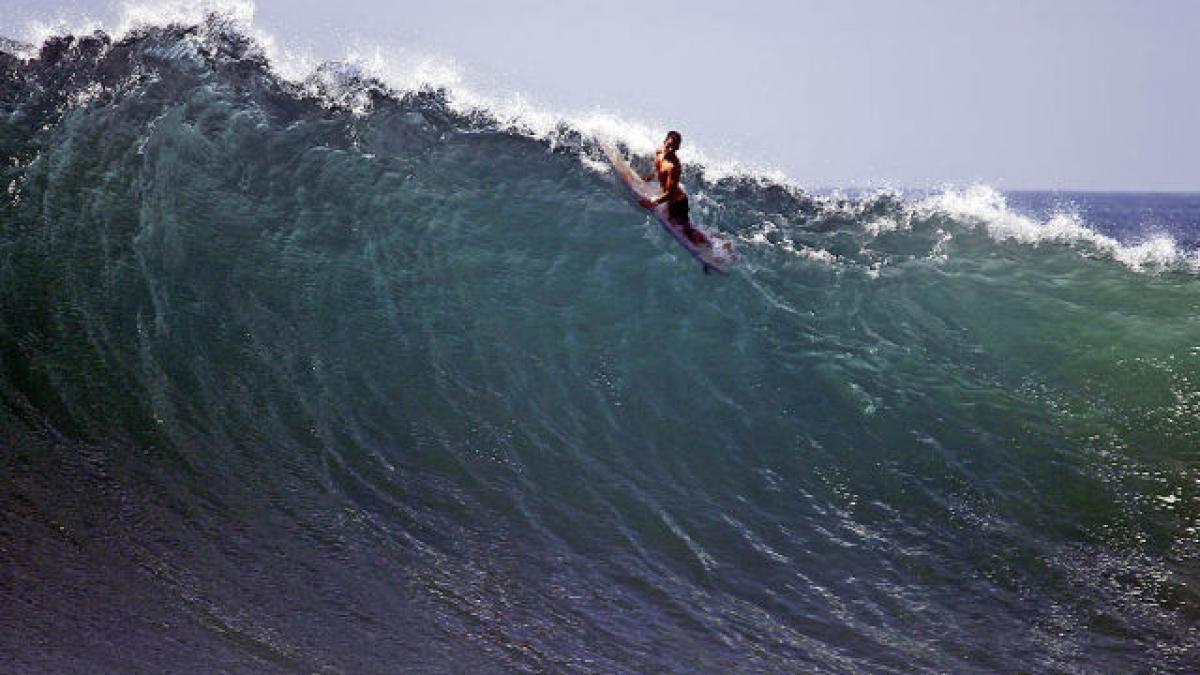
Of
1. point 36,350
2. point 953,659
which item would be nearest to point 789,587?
point 953,659

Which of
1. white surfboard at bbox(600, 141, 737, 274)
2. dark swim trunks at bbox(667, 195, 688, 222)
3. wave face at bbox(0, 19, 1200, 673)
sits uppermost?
dark swim trunks at bbox(667, 195, 688, 222)

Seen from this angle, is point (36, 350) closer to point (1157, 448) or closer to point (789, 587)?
point (789, 587)

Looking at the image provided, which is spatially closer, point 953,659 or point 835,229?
point 953,659

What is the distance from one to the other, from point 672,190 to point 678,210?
0.90 ft

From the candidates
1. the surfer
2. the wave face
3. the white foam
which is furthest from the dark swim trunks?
the white foam

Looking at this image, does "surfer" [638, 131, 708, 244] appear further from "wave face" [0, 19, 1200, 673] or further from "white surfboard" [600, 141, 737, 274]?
"wave face" [0, 19, 1200, 673]

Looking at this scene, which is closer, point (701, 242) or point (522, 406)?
point (522, 406)

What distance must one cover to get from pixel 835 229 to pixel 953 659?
6097 mm

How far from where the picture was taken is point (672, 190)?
10180mm

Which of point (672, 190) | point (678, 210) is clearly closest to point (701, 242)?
point (678, 210)

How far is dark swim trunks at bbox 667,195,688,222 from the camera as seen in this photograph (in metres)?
10.4

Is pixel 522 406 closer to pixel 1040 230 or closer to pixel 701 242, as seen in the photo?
pixel 701 242

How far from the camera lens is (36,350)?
8.66 meters

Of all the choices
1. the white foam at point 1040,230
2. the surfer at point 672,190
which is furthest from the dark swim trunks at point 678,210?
the white foam at point 1040,230
